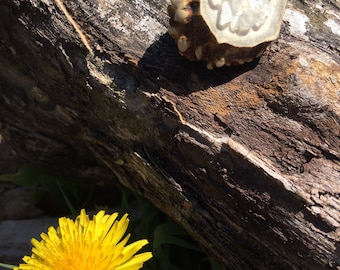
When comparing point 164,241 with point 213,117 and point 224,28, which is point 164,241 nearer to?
point 213,117

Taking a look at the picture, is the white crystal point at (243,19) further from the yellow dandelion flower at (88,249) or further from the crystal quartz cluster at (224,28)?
the yellow dandelion flower at (88,249)

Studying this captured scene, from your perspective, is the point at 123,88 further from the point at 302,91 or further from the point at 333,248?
the point at 333,248

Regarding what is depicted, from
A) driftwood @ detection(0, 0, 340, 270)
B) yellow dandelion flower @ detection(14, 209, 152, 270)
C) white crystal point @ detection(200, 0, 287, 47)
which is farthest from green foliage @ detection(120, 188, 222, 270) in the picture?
white crystal point @ detection(200, 0, 287, 47)

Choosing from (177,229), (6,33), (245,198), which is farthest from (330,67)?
(6,33)

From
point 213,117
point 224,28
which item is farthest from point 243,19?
point 213,117

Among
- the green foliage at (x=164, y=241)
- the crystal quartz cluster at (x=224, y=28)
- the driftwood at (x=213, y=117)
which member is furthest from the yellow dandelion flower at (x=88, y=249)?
the crystal quartz cluster at (x=224, y=28)
